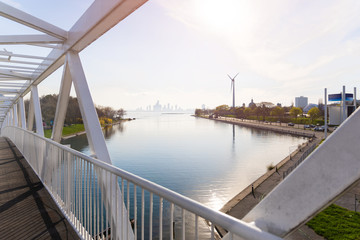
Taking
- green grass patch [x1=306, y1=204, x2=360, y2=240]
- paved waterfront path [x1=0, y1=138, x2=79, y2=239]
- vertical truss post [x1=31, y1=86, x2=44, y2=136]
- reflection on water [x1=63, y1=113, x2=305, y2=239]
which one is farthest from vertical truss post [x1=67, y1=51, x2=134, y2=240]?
green grass patch [x1=306, y1=204, x2=360, y2=240]

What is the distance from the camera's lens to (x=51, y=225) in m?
2.84

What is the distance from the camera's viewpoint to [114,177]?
195 centimetres

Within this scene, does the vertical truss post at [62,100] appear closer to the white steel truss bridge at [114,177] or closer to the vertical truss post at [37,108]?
the white steel truss bridge at [114,177]

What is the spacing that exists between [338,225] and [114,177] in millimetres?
11685

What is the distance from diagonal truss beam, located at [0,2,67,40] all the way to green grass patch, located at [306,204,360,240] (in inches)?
452

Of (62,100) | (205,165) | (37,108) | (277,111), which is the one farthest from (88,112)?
(277,111)

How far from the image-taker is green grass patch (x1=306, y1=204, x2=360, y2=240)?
30.2 feet

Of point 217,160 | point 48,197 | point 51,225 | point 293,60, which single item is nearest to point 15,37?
point 48,197

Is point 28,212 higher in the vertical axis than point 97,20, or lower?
lower

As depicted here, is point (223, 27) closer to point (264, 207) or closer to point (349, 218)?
point (264, 207)

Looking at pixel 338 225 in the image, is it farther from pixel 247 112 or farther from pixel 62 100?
pixel 247 112

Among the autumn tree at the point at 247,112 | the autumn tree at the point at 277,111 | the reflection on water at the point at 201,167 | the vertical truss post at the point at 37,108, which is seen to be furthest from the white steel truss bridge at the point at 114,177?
the autumn tree at the point at 247,112

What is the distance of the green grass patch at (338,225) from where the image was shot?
922cm

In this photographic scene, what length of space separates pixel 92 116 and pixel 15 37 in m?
2.48
